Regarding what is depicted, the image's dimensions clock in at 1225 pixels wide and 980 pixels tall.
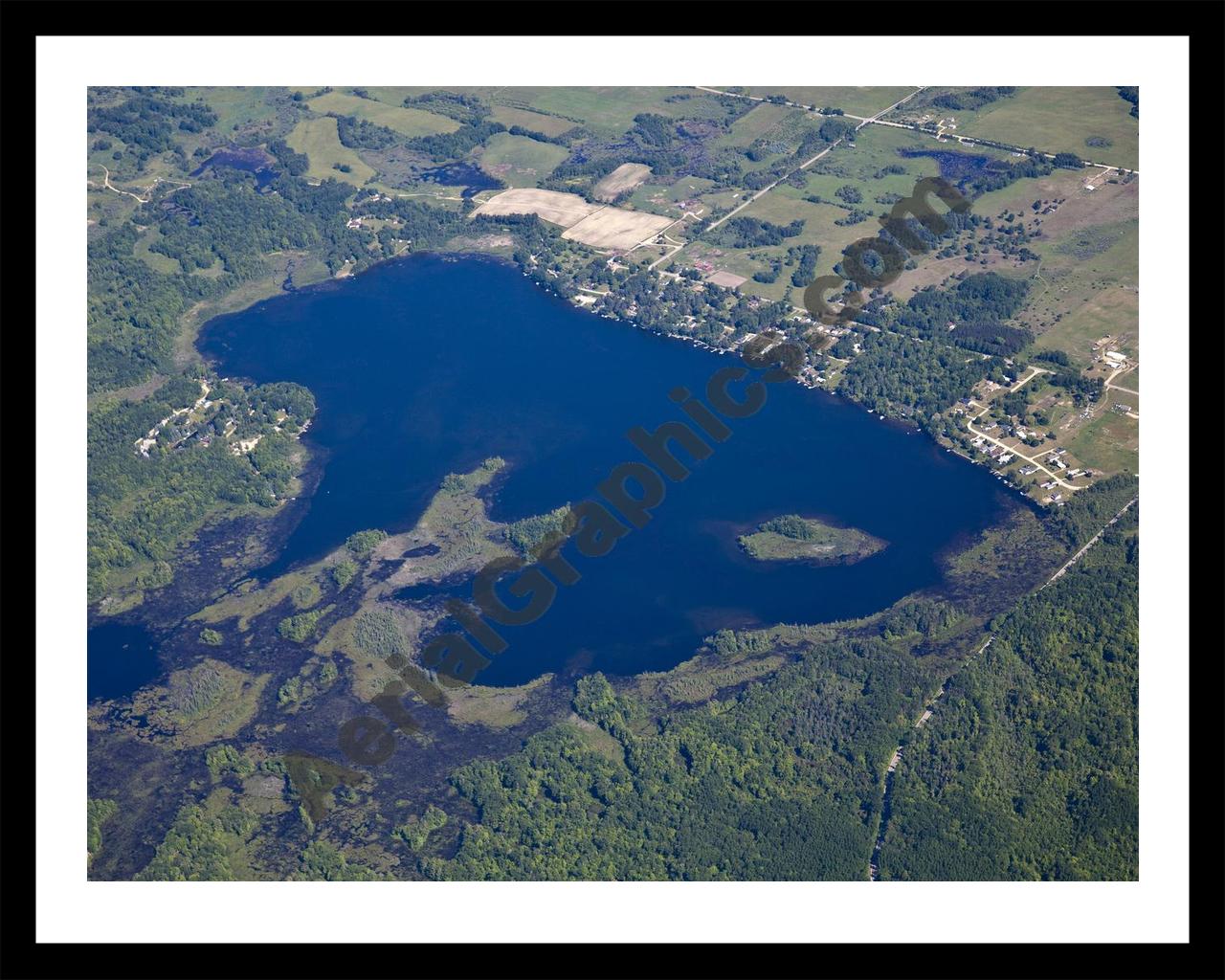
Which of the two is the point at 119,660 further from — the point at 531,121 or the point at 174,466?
the point at 531,121

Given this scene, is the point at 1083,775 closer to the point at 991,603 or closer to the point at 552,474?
the point at 991,603

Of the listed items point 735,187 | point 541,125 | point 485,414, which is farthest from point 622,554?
point 541,125

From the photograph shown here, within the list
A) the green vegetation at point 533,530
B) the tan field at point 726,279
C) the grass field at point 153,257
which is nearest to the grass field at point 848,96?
the tan field at point 726,279

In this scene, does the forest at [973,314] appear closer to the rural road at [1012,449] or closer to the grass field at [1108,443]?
the rural road at [1012,449]

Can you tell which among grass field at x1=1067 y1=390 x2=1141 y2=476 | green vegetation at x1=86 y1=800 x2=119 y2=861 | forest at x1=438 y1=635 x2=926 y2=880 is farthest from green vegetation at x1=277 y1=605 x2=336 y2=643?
grass field at x1=1067 y1=390 x2=1141 y2=476

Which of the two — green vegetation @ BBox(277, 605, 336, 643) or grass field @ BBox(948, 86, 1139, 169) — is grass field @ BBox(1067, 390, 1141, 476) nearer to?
grass field @ BBox(948, 86, 1139, 169)

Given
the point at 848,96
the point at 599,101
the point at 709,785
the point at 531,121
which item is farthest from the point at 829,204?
the point at 709,785
